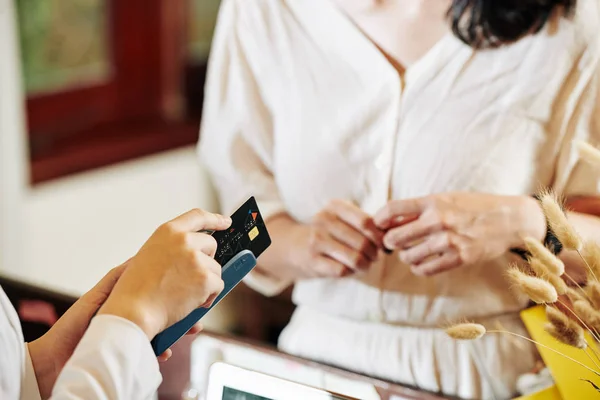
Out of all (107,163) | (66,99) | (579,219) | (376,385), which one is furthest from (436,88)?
(66,99)

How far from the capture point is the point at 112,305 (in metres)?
0.56

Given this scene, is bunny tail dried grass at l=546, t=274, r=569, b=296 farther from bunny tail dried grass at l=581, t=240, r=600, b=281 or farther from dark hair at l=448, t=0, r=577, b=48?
dark hair at l=448, t=0, r=577, b=48

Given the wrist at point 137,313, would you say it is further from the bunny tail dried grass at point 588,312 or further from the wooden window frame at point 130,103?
the wooden window frame at point 130,103

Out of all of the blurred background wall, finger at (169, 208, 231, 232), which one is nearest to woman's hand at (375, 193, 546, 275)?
finger at (169, 208, 231, 232)

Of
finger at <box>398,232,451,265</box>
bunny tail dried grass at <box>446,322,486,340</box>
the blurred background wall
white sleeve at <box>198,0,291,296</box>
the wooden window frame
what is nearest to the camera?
bunny tail dried grass at <box>446,322,486,340</box>

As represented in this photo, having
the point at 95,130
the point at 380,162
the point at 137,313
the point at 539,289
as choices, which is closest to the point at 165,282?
the point at 137,313

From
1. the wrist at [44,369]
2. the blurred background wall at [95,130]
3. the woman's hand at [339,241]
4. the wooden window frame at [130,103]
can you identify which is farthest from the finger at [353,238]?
the wooden window frame at [130,103]

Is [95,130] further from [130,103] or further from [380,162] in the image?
[380,162]

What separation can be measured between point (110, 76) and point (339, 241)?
49.0 inches

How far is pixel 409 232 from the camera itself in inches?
33.4

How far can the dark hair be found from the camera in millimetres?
811

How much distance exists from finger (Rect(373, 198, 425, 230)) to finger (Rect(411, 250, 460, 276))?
54 mm

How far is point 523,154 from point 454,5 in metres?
0.18

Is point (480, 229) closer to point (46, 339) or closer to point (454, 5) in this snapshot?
point (454, 5)
